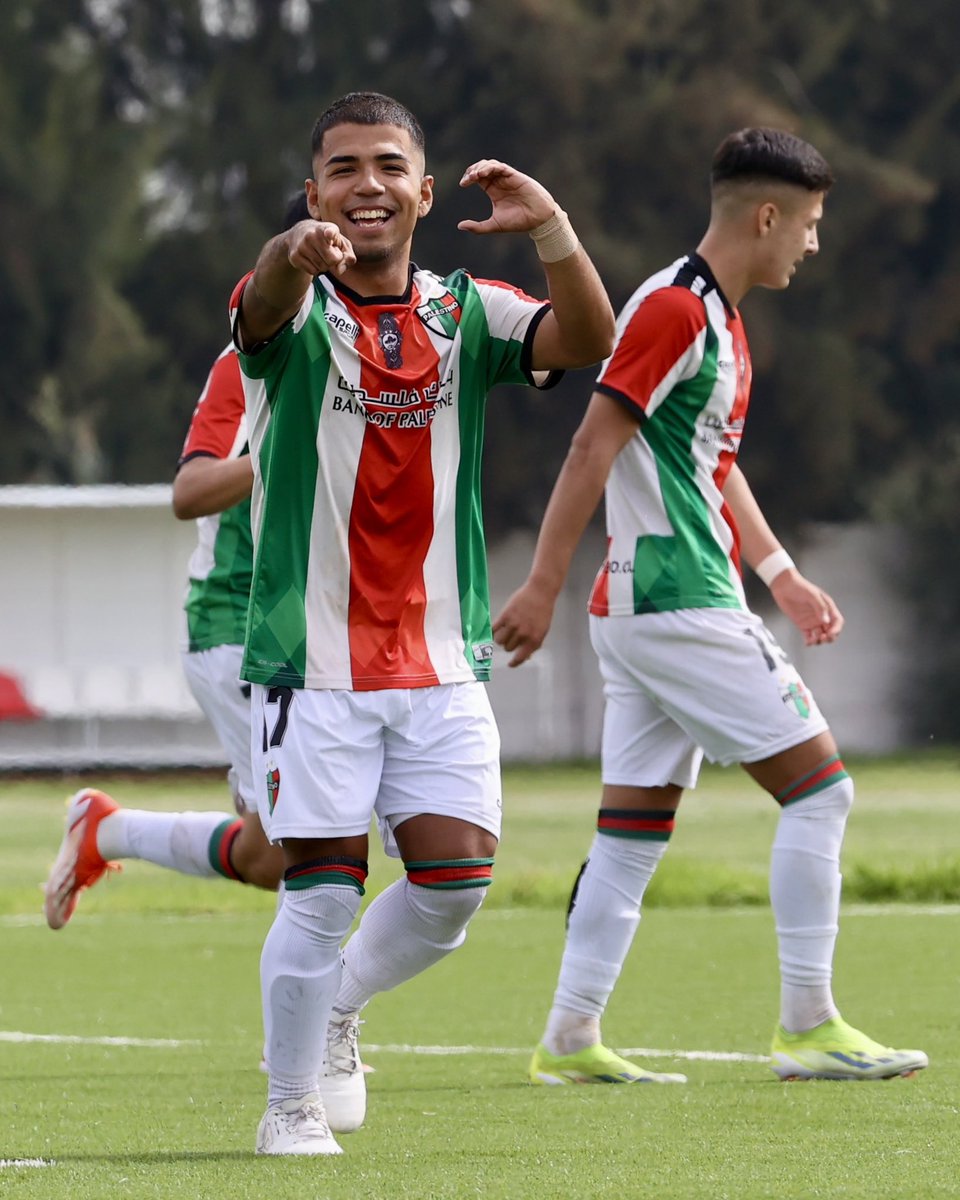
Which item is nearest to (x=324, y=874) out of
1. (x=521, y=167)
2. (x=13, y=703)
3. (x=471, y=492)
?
(x=471, y=492)

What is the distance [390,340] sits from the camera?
188 inches

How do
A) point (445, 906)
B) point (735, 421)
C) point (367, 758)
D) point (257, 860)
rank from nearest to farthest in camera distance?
point (367, 758)
point (445, 906)
point (735, 421)
point (257, 860)

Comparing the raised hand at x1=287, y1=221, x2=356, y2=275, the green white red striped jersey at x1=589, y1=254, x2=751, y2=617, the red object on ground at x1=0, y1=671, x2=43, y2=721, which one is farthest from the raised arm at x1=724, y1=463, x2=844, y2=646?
the red object on ground at x1=0, y1=671, x2=43, y2=721

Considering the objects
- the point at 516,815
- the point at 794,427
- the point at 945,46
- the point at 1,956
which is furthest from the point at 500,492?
the point at 1,956

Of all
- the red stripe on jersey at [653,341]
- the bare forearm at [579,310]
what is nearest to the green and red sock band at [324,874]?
the bare forearm at [579,310]

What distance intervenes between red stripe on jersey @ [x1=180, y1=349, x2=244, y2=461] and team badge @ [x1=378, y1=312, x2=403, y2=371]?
1738 millimetres

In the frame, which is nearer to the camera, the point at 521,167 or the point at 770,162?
the point at 770,162

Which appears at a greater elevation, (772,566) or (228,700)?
(772,566)

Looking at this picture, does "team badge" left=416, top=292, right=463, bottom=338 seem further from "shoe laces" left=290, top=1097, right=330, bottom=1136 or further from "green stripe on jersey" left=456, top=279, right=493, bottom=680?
"shoe laces" left=290, top=1097, right=330, bottom=1136

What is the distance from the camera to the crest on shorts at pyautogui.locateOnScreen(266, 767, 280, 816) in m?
4.66

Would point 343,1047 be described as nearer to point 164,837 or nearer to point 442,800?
point 442,800

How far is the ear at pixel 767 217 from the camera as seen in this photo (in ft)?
20.8

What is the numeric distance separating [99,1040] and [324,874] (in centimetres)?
249

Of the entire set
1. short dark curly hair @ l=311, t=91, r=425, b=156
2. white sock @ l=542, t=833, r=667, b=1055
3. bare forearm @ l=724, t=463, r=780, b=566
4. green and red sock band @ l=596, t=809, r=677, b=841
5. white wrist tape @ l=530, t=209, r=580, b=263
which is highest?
short dark curly hair @ l=311, t=91, r=425, b=156
